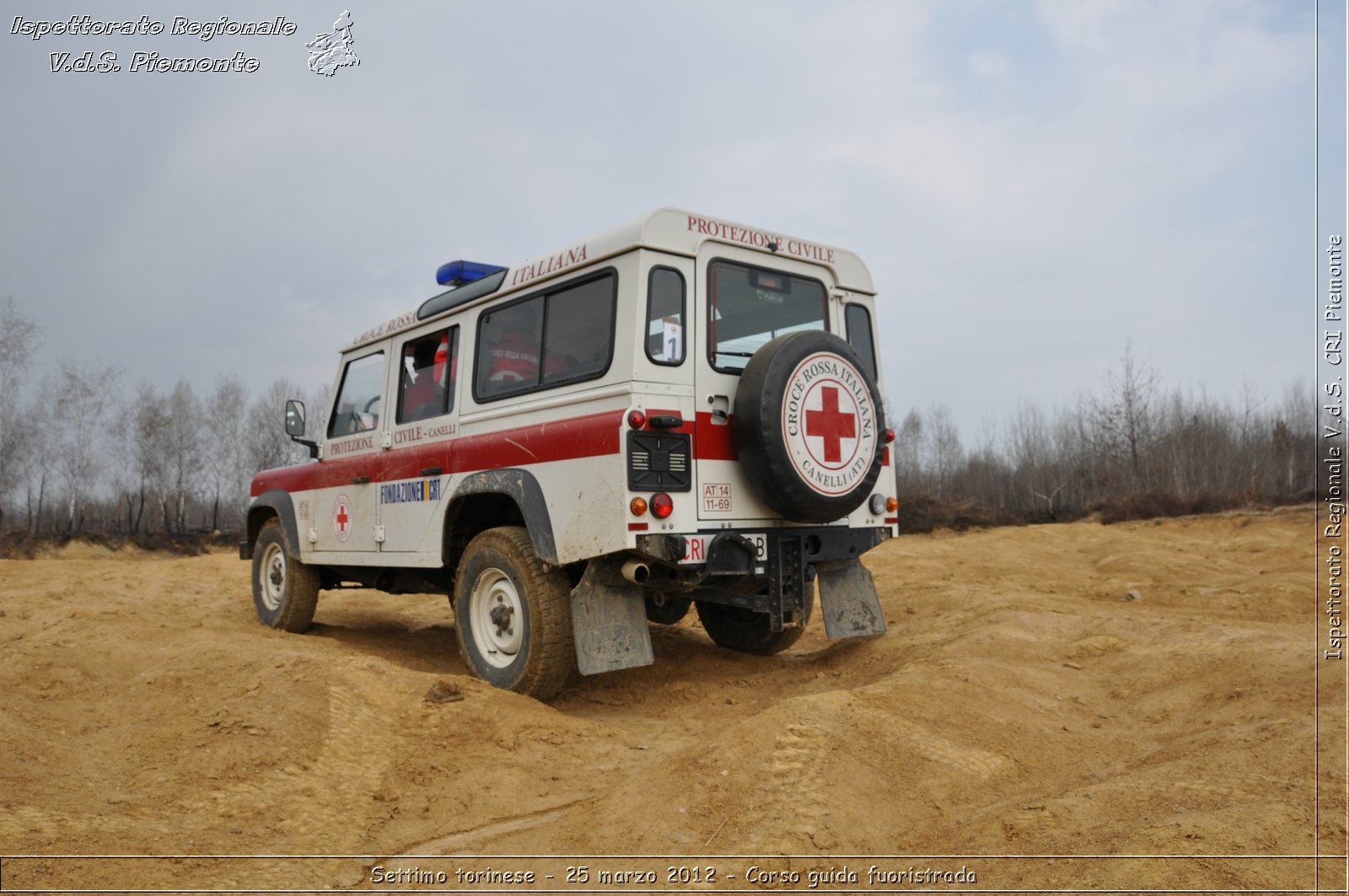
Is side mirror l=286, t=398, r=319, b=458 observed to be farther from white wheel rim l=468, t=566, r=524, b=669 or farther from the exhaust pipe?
the exhaust pipe

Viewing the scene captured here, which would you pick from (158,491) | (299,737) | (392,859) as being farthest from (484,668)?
(158,491)

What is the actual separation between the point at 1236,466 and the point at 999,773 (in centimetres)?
2387

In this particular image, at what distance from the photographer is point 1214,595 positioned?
8.42 metres

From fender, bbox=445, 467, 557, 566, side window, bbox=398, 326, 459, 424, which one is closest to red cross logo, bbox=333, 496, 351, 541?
side window, bbox=398, 326, 459, 424

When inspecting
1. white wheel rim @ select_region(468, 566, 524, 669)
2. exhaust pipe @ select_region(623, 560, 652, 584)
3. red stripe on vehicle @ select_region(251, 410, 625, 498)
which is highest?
red stripe on vehicle @ select_region(251, 410, 625, 498)

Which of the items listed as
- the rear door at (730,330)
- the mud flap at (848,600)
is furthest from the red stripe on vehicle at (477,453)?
the mud flap at (848,600)

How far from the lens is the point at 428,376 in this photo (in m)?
6.69

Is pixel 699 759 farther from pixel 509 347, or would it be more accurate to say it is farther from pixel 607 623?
pixel 509 347

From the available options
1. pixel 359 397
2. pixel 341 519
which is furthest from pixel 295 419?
pixel 341 519

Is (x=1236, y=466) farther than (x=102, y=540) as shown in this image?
Yes

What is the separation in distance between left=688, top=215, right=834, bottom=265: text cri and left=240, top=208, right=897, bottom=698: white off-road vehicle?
16mm

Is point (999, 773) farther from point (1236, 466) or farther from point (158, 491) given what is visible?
point (158, 491)

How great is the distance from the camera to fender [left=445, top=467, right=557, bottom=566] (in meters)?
5.24

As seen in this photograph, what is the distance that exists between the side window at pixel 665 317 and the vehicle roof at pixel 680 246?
170 millimetres
